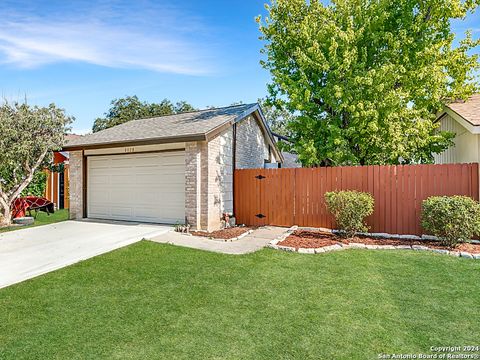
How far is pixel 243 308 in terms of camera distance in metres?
3.97

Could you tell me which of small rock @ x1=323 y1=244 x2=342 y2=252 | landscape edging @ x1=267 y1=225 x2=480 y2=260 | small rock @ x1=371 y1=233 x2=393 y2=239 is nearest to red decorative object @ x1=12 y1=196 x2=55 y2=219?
landscape edging @ x1=267 y1=225 x2=480 y2=260

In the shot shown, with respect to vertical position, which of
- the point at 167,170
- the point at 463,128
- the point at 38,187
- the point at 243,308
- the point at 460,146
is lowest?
the point at 243,308

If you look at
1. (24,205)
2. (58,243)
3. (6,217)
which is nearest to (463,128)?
(58,243)

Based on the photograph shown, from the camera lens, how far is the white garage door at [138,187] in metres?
9.55

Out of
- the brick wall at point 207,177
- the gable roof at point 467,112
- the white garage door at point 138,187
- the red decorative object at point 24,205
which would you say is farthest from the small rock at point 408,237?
the red decorative object at point 24,205

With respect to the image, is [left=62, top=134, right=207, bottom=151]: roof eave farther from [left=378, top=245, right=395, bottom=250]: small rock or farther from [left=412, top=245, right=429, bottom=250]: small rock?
[left=412, top=245, right=429, bottom=250]: small rock

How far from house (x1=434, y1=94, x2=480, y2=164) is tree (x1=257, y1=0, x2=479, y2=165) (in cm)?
41

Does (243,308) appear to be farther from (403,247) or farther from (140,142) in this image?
(140,142)

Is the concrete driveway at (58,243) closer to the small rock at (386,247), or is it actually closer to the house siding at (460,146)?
the small rock at (386,247)

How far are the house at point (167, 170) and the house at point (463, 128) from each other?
21.4ft

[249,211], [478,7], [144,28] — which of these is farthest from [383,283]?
[478,7]

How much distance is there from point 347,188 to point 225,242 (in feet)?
12.5

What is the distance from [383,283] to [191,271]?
3.22 meters

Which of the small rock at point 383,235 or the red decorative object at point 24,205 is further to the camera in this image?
the red decorative object at point 24,205
